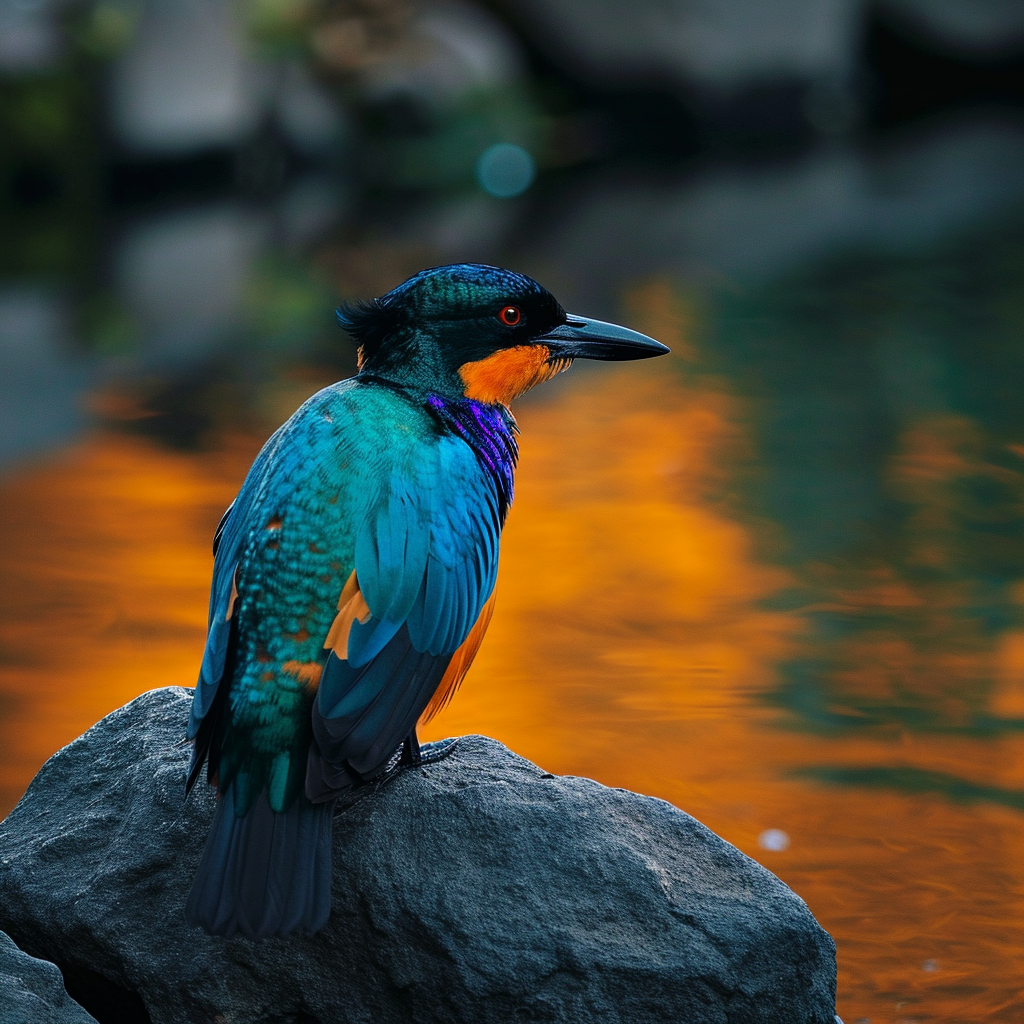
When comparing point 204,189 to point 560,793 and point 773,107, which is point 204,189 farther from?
point 560,793

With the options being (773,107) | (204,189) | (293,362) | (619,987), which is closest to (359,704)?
(619,987)

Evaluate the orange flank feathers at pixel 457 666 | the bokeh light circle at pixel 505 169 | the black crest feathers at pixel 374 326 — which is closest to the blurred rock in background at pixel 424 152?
the bokeh light circle at pixel 505 169

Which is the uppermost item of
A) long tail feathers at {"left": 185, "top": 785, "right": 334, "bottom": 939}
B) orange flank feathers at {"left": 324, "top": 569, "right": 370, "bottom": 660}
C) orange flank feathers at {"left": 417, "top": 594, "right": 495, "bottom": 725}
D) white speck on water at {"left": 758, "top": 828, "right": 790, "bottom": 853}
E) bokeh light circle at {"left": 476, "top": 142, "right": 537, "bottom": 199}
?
bokeh light circle at {"left": 476, "top": 142, "right": 537, "bottom": 199}

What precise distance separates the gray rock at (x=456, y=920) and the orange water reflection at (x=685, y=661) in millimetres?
523

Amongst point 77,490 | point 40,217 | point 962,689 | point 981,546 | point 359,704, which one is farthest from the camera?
point 40,217

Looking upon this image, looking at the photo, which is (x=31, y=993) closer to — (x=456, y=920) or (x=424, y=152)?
(x=456, y=920)

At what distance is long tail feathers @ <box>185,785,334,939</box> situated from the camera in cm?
245

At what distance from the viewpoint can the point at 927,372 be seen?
797cm

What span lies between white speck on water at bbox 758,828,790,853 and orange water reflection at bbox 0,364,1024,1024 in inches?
1.0

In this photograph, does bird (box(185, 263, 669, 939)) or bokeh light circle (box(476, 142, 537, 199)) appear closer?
bird (box(185, 263, 669, 939))

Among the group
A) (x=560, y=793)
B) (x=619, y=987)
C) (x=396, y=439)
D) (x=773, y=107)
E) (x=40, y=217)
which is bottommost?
(x=619, y=987)

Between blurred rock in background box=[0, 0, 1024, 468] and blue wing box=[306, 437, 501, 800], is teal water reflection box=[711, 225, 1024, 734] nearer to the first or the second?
blurred rock in background box=[0, 0, 1024, 468]

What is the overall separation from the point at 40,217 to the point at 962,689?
965 centimetres

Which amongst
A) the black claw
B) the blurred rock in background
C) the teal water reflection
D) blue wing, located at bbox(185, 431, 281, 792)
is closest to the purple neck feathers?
blue wing, located at bbox(185, 431, 281, 792)
